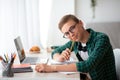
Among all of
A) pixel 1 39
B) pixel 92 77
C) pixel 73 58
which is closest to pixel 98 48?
pixel 92 77

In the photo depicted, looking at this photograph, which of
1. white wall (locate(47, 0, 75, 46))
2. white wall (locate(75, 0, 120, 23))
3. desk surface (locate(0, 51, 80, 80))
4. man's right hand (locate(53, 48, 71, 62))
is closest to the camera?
desk surface (locate(0, 51, 80, 80))

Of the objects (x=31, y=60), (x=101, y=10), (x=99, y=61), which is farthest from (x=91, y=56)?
(x=101, y=10)

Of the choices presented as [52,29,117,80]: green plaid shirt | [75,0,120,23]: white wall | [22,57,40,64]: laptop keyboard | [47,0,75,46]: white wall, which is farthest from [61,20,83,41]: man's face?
[75,0,120,23]: white wall

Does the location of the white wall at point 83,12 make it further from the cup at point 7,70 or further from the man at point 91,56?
the cup at point 7,70

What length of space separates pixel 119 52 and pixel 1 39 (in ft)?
4.11

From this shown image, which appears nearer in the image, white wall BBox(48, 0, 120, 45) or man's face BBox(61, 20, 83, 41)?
man's face BBox(61, 20, 83, 41)

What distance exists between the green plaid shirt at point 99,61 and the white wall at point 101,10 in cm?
170

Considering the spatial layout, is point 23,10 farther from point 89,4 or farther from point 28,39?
point 89,4

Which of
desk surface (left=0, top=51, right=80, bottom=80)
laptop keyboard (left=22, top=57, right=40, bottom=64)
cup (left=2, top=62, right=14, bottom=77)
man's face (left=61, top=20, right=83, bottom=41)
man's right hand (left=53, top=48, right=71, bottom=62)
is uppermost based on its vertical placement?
man's face (left=61, top=20, right=83, bottom=41)

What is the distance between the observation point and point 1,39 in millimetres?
2543

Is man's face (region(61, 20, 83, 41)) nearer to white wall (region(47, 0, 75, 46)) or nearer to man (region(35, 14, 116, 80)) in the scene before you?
man (region(35, 14, 116, 80))

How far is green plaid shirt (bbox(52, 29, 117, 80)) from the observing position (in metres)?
1.61

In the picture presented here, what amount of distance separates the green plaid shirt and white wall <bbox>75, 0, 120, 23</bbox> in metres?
1.70

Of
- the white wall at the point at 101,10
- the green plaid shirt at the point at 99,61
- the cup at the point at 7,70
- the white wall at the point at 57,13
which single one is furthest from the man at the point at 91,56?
the white wall at the point at 101,10
